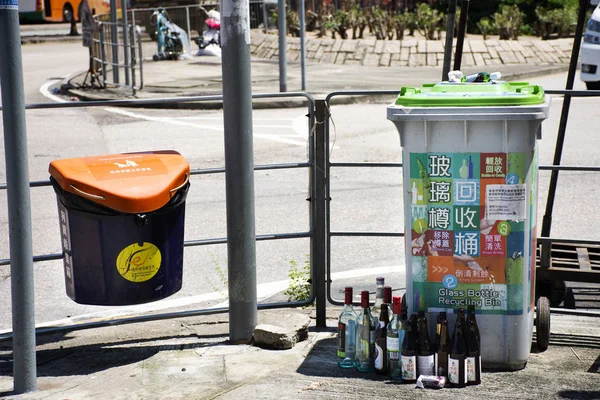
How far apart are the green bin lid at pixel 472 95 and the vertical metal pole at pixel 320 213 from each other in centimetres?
70

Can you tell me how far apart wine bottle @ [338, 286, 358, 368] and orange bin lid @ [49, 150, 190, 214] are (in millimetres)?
1114

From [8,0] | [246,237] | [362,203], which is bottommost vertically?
[362,203]

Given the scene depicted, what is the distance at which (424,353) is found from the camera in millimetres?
4621

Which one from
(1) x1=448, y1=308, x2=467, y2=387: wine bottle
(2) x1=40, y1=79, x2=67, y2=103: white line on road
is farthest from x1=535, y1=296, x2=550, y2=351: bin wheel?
(2) x1=40, y1=79, x2=67, y2=103: white line on road

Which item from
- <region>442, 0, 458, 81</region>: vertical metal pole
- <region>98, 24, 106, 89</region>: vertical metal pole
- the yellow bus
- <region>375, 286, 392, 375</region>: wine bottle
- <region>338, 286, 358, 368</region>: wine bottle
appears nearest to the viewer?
<region>375, 286, 392, 375</region>: wine bottle

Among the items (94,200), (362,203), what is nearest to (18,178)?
(94,200)

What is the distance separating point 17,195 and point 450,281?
2.19 m

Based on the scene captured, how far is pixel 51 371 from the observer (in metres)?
4.96

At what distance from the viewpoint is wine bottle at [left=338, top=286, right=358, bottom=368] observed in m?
4.88

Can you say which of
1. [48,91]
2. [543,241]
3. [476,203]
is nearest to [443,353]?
[476,203]

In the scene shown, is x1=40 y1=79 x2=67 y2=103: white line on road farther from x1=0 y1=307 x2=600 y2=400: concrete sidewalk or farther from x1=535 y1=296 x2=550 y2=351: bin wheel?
x1=535 y1=296 x2=550 y2=351: bin wheel

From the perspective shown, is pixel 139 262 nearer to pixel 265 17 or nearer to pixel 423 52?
pixel 423 52

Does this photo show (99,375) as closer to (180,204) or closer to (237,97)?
(180,204)

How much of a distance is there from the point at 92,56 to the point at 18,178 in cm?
1566
